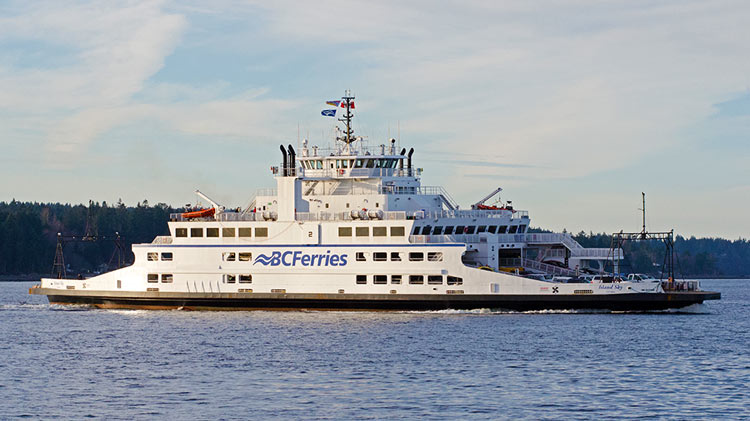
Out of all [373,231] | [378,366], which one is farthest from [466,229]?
[378,366]

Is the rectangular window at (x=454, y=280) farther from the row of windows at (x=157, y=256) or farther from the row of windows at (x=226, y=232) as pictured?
the row of windows at (x=157, y=256)

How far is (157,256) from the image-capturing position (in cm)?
4722

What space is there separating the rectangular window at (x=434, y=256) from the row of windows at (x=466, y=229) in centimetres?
182

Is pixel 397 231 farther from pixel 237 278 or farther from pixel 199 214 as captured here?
pixel 199 214

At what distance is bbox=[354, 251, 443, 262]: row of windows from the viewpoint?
Result: 4375 centimetres

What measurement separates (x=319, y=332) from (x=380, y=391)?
1230cm

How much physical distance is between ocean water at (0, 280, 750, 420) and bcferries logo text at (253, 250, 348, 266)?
2.27 metres

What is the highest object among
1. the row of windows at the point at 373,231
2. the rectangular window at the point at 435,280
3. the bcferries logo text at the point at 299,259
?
the row of windows at the point at 373,231

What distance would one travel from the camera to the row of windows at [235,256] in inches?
1817

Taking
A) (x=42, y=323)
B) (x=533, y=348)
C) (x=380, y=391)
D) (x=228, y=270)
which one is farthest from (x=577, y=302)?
(x=42, y=323)

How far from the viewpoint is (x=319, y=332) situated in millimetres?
38375

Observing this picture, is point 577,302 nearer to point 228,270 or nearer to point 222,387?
point 228,270

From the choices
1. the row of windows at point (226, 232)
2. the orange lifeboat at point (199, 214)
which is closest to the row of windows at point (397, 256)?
the row of windows at point (226, 232)

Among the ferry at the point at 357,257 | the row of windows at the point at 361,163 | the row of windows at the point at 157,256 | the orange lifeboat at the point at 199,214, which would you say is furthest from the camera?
the row of windows at the point at 361,163
